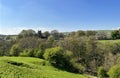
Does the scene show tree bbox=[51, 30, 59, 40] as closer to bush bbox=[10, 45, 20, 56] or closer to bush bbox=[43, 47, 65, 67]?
bush bbox=[10, 45, 20, 56]

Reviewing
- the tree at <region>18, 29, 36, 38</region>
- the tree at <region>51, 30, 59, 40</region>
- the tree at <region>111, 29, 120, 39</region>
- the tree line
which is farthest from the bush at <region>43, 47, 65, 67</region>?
the tree at <region>111, 29, 120, 39</region>

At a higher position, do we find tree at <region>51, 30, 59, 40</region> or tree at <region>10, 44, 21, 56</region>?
tree at <region>51, 30, 59, 40</region>

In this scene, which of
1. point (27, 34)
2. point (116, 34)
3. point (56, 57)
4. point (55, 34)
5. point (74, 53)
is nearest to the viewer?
point (56, 57)

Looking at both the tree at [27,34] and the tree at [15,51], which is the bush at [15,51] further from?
the tree at [27,34]

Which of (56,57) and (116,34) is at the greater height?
(116,34)

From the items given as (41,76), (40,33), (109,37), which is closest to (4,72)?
(41,76)

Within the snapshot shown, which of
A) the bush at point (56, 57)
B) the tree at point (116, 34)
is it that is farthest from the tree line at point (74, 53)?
the tree at point (116, 34)

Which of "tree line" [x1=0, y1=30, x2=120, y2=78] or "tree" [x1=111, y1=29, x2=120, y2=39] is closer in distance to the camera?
"tree line" [x1=0, y1=30, x2=120, y2=78]

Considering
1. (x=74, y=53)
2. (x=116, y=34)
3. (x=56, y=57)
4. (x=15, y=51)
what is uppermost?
(x=116, y=34)

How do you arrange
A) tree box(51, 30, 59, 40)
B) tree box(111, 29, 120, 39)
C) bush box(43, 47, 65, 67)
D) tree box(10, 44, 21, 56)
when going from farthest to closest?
tree box(51, 30, 59, 40)
tree box(111, 29, 120, 39)
tree box(10, 44, 21, 56)
bush box(43, 47, 65, 67)

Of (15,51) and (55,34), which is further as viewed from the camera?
(55,34)

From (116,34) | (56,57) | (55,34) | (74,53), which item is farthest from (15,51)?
(116,34)

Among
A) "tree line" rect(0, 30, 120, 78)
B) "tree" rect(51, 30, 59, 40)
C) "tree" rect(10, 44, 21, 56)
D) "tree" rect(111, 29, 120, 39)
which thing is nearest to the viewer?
"tree line" rect(0, 30, 120, 78)

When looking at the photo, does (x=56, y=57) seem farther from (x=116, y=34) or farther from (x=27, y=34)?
(x=116, y=34)
